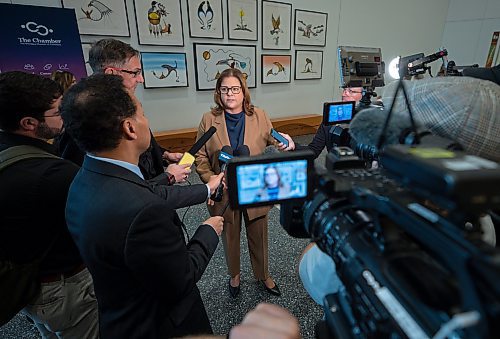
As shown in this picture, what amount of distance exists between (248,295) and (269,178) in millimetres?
1503

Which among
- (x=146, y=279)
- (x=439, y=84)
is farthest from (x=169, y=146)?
(x=439, y=84)

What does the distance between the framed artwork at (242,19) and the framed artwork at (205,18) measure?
0.16m

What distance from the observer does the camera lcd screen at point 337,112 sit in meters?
1.30

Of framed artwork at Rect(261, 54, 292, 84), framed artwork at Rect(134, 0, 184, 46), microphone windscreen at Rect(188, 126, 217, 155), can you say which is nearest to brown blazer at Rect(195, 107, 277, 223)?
microphone windscreen at Rect(188, 126, 217, 155)

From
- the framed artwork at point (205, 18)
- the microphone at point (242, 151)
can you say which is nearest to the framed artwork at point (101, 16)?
the framed artwork at point (205, 18)

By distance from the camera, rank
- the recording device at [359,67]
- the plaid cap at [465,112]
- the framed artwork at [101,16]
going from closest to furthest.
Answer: the plaid cap at [465,112]
the recording device at [359,67]
the framed artwork at [101,16]

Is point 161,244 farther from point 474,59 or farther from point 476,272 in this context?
point 474,59

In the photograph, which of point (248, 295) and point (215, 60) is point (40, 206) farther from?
point (215, 60)

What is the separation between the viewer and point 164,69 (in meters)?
3.66

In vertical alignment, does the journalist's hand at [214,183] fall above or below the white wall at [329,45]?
below

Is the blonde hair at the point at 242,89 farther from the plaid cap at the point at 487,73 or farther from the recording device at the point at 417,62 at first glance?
the plaid cap at the point at 487,73

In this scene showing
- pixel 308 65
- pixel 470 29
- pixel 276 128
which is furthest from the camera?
pixel 470 29

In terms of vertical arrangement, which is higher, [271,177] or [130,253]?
[271,177]

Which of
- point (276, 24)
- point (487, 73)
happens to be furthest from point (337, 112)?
point (276, 24)
